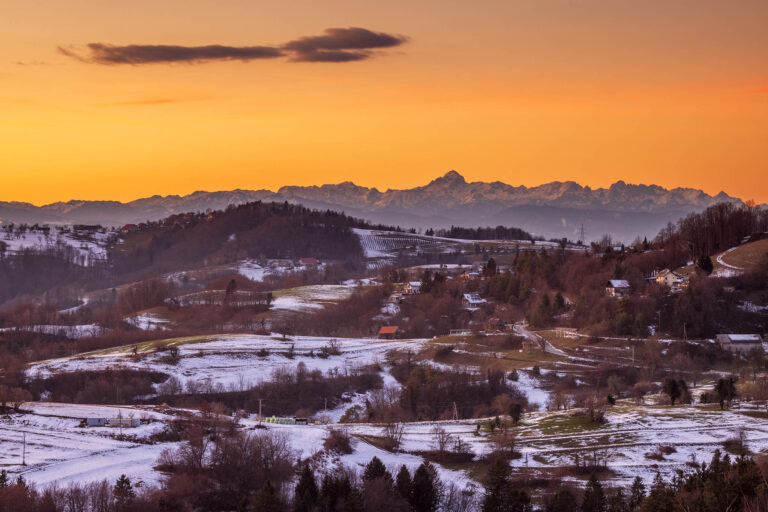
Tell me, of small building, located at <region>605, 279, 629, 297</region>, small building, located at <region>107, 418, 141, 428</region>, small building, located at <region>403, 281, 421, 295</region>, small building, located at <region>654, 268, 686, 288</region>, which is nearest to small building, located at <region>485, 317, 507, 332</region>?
small building, located at <region>605, 279, 629, 297</region>

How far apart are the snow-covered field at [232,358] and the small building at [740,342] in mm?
39523

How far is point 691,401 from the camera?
77.9 metres

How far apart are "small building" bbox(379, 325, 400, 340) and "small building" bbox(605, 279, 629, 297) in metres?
33.1

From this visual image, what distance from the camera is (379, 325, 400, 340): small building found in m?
132

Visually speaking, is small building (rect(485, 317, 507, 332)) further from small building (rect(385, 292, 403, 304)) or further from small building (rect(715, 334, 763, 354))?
small building (rect(715, 334, 763, 354))

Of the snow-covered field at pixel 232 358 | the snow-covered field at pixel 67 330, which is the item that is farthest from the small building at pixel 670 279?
the snow-covered field at pixel 67 330

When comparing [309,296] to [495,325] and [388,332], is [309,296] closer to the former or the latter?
[388,332]

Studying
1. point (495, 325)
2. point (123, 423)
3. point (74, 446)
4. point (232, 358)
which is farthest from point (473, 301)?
point (74, 446)

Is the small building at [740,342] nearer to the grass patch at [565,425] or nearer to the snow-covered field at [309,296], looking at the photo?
the grass patch at [565,425]

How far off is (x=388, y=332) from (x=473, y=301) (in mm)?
16318

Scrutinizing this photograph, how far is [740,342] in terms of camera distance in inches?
3851

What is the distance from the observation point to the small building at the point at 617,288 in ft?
396

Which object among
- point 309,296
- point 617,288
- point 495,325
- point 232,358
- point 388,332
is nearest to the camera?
point 232,358

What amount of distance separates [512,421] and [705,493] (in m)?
35.5
